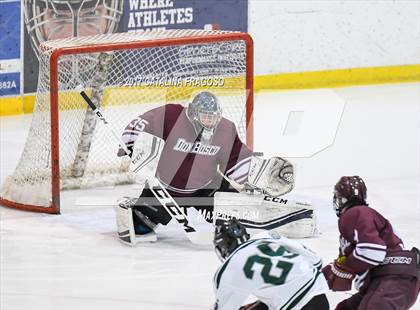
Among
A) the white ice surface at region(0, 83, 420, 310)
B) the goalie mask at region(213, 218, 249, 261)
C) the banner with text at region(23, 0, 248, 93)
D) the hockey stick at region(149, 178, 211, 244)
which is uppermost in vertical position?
the goalie mask at region(213, 218, 249, 261)

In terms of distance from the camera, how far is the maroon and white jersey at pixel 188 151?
6.71m

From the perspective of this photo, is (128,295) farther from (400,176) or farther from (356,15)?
(356,15)

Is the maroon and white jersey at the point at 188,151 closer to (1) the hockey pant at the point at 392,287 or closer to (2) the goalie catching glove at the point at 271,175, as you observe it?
(2) the goalie catching glove at the point at 271,175

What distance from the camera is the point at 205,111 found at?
6605 millimetres

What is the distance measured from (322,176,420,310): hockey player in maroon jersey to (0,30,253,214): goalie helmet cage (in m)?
2.61

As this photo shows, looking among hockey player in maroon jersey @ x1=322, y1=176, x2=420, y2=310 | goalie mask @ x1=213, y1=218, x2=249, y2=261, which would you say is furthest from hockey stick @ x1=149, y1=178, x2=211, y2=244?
goalie mask @ x1=213, y1=218, x2=249, y2=261

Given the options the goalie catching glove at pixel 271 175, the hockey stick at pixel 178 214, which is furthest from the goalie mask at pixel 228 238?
the goalie catching glove at pixel 271 175

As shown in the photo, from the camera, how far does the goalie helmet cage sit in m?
7.25

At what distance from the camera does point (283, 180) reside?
6.88 meters

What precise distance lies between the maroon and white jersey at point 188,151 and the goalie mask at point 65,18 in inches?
99.8

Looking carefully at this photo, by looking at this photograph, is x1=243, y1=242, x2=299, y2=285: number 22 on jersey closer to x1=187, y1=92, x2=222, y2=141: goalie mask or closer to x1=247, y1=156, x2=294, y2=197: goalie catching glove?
x1=187, y1=92, x2=222, y2=141: goalie mask

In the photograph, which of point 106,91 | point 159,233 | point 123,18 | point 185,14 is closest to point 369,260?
point 159,233

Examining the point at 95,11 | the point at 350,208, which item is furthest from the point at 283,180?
the point at 95,11

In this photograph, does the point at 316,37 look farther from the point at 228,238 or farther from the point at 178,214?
the point at 228,238
